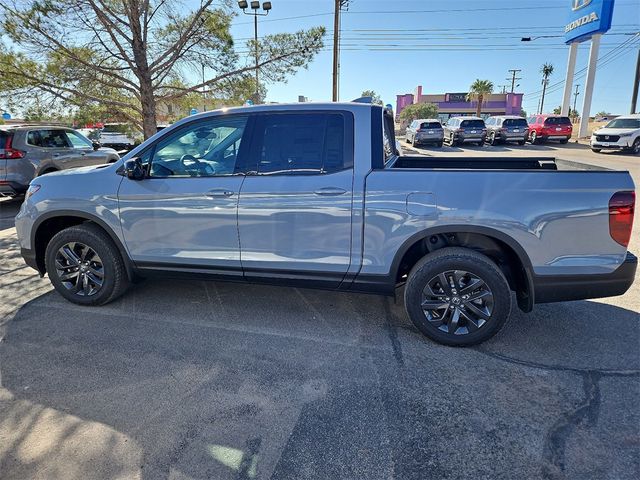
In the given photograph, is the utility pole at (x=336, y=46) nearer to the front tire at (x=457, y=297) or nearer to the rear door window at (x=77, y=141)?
the rear door window at (x=77, y=141)

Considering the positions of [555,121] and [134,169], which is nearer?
[134,169]

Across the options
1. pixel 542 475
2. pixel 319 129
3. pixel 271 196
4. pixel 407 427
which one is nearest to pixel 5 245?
pixel 271 196

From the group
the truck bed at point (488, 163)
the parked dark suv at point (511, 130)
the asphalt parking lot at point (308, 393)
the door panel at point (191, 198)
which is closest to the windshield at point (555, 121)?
the parked dark suv at point (511, 130)

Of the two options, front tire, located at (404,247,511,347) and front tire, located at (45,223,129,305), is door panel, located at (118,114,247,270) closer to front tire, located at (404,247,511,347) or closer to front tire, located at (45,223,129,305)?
front tire, located at (45,223,129,305)

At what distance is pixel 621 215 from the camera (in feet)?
9.33

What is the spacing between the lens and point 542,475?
2111mm

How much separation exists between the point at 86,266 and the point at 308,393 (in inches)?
104

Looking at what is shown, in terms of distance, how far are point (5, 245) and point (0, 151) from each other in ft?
9.74

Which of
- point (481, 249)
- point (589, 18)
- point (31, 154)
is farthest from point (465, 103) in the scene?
point (481, 249)

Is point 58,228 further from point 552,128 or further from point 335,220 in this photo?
point 552,128

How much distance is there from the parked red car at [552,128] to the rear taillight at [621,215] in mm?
25772

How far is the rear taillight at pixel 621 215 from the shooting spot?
2.82m

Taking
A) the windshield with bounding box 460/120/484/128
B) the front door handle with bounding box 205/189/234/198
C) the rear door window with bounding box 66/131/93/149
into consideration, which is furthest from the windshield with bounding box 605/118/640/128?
the front door handle with bounding box 205/189/234/198

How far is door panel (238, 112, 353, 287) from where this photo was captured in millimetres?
3281
